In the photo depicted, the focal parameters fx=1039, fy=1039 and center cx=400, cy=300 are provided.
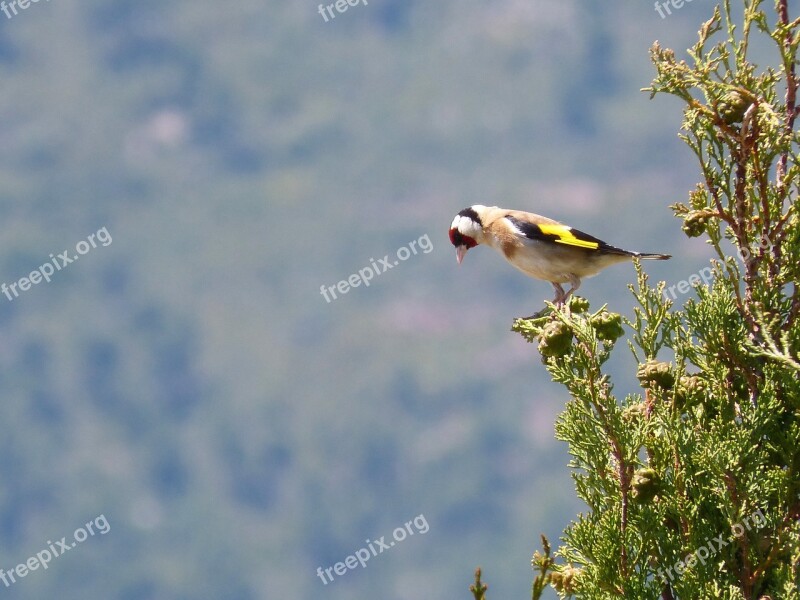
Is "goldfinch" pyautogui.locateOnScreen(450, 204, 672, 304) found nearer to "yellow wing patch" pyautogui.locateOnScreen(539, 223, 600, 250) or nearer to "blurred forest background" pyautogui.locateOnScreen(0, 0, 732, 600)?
"yellow wing patch" pyautogui.locateOnScreen(539, 223, 600, 250)

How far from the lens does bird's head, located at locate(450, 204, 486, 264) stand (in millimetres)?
6987

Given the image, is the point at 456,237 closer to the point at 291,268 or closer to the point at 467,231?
the point at 467,231

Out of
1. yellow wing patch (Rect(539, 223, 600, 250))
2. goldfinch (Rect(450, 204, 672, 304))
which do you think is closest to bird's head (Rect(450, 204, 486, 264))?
goldfinch (Rect(450, 204, 672, 304))

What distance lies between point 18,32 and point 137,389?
6005 cm

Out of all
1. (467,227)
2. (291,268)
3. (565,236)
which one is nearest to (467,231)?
(467,227)

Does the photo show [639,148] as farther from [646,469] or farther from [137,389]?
[646,469]

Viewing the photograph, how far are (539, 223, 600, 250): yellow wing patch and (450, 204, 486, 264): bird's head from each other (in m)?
0.59

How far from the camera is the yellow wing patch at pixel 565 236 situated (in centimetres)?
631

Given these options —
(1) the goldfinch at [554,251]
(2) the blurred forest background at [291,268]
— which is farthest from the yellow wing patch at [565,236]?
(2) the blurred forest background at [291,268]

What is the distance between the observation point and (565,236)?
641cm

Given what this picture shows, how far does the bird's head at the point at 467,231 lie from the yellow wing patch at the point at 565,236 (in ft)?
1.95

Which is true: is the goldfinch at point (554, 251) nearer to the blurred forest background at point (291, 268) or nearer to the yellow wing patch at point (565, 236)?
the yellow wing patch at point (565, 236)

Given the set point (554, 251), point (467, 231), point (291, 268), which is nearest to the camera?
point (554, 251)

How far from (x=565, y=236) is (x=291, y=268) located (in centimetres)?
17152
